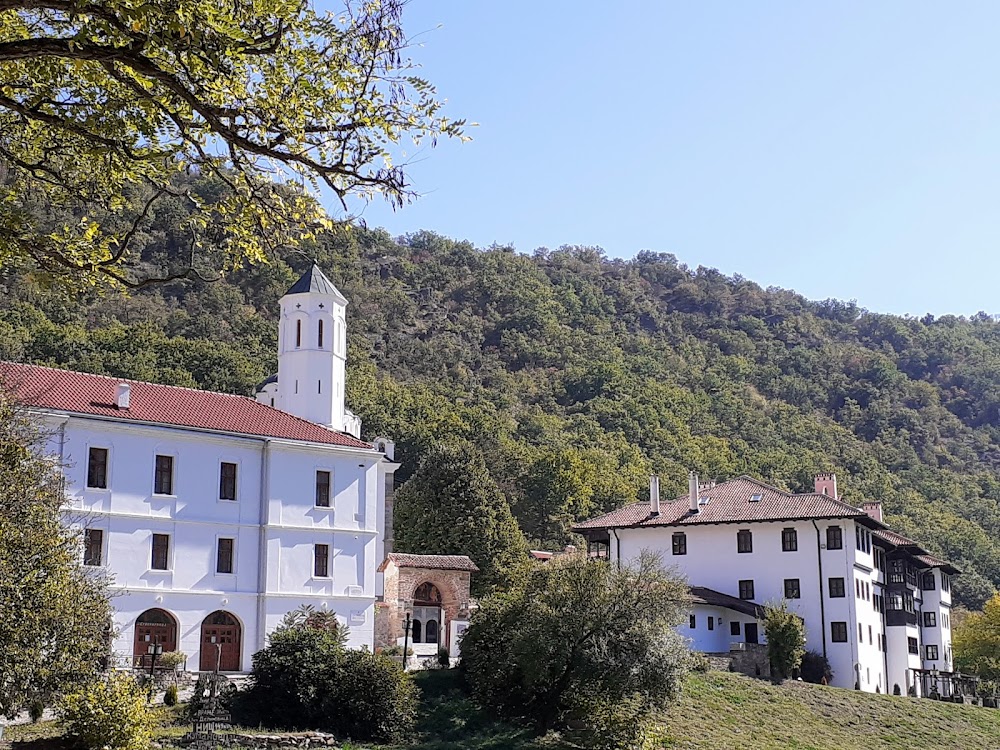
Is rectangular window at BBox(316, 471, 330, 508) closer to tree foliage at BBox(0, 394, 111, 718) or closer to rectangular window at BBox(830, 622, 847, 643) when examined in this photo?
tree foliage at BBox(0, 394, 111, 718)

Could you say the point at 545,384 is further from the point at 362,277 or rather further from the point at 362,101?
the point at 362,101

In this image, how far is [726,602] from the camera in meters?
52.1

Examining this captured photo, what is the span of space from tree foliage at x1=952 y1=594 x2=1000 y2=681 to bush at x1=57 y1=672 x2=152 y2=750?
165 feet

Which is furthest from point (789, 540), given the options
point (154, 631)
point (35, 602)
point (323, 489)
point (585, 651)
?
point (35, 602)

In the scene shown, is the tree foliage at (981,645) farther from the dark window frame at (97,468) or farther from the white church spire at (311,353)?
the dark window frame at (97,468)

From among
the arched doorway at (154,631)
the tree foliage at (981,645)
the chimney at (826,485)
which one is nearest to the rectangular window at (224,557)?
the arched doorway at (154,631)

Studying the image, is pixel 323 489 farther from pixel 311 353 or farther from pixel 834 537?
pixel 834 537

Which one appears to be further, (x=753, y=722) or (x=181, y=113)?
(x=753, y=722)

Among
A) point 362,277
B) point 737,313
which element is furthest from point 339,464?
point 737,313

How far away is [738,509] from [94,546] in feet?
97.0

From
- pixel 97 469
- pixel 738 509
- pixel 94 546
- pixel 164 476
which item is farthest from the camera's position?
pixel 738 509

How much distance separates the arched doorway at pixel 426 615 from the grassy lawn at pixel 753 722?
633cm

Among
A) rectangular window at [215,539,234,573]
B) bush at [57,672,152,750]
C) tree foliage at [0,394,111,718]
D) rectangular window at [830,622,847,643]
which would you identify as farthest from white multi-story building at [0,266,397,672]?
rectangular window at [830,622,847,643]

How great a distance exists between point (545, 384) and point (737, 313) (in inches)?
1754
